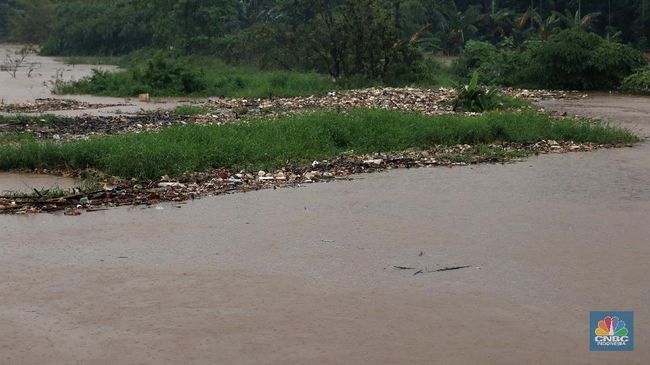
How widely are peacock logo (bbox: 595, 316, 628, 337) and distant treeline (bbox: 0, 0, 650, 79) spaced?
17.2 m

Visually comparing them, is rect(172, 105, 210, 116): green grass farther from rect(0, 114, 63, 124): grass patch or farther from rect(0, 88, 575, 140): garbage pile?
rect(0, 114, 63, 124): grass patch

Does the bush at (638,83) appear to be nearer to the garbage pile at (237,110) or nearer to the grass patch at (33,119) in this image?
the garbage pile at (237,110)

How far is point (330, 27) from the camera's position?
74.9ft

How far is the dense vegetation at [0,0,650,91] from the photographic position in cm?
Answer: 2159

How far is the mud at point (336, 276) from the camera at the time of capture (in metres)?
5.07

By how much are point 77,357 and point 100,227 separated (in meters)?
3.13

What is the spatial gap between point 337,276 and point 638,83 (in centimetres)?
1608

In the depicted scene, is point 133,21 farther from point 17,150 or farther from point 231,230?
point 231,230

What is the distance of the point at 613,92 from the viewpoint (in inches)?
835

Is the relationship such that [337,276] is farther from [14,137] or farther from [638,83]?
[638,83]

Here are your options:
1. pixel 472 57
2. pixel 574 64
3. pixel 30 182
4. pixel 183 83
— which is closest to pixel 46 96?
pixel 183 83

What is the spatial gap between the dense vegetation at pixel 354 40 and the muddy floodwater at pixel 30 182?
393 inches

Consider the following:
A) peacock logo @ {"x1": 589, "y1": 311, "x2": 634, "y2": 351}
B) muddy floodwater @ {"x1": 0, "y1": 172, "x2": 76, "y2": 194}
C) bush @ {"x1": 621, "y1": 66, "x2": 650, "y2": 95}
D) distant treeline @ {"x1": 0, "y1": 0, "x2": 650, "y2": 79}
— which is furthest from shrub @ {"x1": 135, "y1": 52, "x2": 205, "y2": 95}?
peacock logo @ {"x1": 589, "y1": 311, "x2": 634, "y2": 351}

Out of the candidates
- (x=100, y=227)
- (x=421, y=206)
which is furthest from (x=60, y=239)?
(x=421, y=206)
